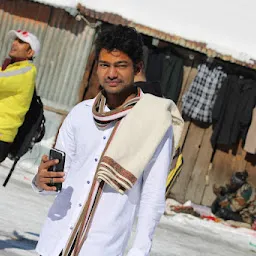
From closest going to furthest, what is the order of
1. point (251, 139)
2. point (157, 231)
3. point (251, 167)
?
1. point (157, 231)
2. point (251, 139)
3. point (251, 167)

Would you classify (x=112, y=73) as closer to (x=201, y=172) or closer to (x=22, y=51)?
(x=22, y=51)

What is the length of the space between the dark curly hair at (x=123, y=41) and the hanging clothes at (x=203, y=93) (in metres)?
9.21

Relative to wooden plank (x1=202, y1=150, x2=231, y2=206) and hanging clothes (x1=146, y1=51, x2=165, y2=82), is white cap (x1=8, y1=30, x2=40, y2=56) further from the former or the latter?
wooden plank (x1=202, y1=150, x2=231, y2=206)

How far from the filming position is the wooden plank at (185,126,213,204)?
14094 mm

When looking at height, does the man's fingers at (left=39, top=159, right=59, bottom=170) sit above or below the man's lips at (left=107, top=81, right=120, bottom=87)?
below

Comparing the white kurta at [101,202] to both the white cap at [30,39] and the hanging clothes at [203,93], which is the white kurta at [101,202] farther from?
the hanging clothes at [203,93]

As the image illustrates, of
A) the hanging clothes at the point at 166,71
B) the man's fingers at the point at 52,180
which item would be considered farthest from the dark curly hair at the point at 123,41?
the hanging clothes at the point at 166,71

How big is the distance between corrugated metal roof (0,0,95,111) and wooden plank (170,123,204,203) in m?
1.91

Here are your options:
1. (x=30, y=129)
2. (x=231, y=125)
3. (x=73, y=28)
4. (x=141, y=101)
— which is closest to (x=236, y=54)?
(x=231, y=125)

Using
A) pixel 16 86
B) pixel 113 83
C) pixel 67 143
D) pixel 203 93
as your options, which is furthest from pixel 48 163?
pixel 203 93

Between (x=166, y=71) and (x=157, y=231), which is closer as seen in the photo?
(x=157, y=231)

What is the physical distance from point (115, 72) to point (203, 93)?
370 inches

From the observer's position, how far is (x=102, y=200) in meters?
4.07

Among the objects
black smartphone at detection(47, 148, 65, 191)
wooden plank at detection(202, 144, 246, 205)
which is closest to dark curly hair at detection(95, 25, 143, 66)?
black smartphone at detection(47, 148, 65, 191)
